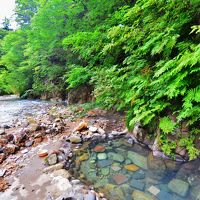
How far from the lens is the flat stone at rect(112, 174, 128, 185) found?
2.65 metres

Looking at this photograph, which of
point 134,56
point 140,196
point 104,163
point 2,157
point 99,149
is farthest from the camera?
point 134,56

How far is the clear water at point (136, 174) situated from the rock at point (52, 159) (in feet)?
1.25

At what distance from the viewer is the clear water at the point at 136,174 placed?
2355mm

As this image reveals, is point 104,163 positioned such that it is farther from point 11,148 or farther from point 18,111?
point 18,111

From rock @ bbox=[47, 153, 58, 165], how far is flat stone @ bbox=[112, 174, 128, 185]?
110 centimetres

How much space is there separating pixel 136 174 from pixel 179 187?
0.63 m

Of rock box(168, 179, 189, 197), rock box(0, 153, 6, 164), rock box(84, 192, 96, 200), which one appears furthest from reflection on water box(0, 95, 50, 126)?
rock box(168, 179, 189, 197)

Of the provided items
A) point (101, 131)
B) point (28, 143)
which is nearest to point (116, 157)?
point (101, 131)

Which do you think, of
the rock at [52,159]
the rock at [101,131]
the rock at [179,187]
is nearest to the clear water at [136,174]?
the rock at [179,187]

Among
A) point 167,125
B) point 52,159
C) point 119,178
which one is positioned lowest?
point 119,178

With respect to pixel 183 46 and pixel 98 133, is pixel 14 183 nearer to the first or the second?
pixel 98 133

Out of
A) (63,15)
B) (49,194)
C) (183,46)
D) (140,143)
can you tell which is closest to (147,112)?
(140,143)

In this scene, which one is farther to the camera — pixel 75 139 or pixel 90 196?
pixel 75 139

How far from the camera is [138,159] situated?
319 centimetres
